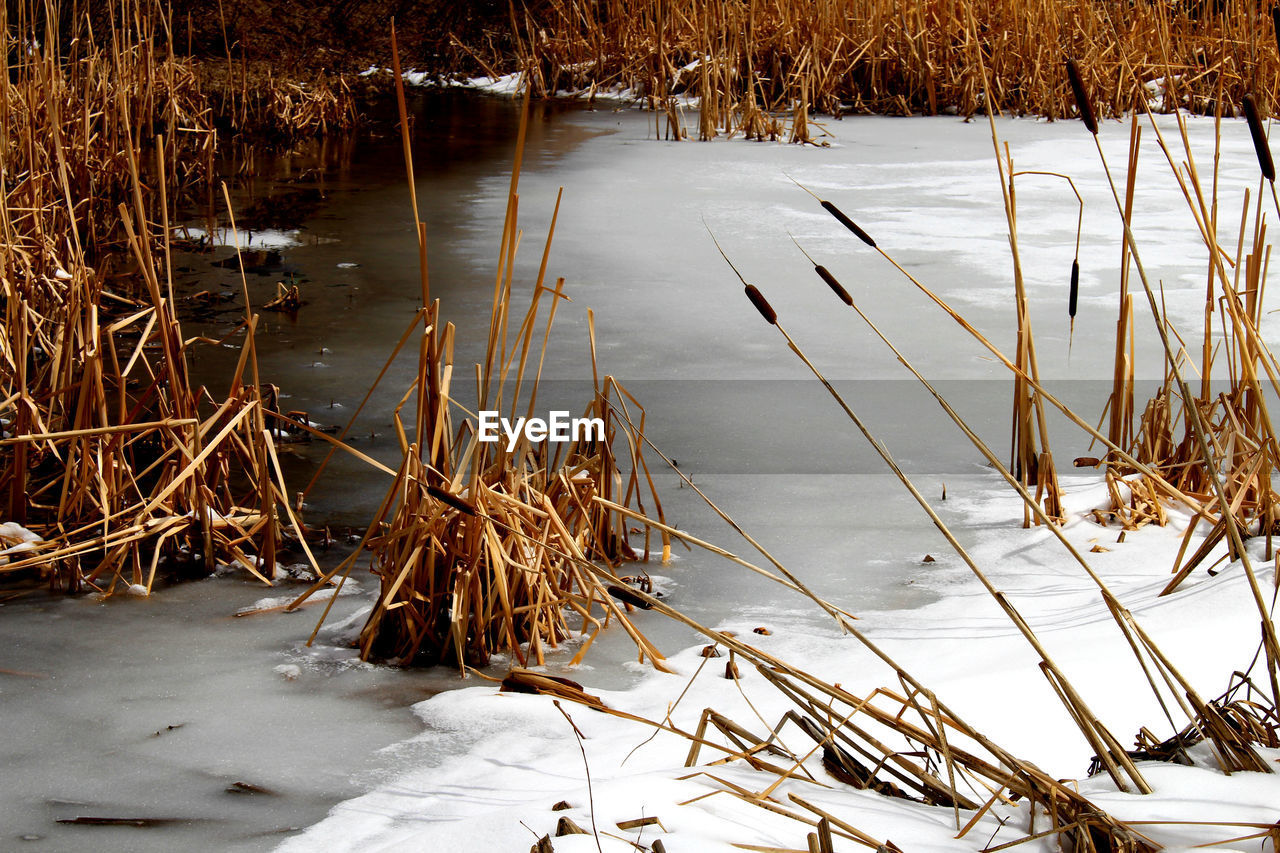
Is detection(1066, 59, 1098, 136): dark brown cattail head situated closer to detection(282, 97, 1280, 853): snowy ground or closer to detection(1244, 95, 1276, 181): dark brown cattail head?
detection(1244, 95, 1276, 181): dark brown cattail head

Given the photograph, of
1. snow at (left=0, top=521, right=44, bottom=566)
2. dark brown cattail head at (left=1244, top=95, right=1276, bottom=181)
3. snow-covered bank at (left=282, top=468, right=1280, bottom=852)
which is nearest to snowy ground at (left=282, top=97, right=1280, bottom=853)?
snow-covered bank at (left=282, top=468, right=1280, bottom=852)

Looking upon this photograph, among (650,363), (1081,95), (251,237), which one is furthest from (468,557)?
(251,237)

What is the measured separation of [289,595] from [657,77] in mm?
5826

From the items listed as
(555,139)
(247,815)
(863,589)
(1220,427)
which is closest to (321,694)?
(247,815)

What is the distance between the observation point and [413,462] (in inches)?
60.1

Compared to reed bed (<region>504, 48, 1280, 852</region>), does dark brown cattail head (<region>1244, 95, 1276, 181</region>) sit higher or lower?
higher

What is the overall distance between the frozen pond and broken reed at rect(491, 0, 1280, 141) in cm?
33

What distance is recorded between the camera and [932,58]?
671 cm

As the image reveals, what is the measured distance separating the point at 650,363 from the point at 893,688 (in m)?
1.51

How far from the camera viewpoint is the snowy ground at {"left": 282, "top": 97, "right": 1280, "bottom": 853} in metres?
1.01

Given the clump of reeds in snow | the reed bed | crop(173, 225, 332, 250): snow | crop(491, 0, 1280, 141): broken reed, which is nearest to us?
the reed bed

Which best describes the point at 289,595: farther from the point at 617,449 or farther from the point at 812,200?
the point at 812,200

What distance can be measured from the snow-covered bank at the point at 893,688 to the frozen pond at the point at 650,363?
0.20 feet

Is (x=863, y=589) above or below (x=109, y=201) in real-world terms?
below
